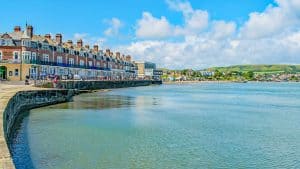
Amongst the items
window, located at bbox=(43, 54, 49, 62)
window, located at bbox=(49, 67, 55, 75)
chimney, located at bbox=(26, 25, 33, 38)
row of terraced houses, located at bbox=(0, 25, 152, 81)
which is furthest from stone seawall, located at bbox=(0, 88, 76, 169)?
window, located at bbox=(49, 67, 55, 75)

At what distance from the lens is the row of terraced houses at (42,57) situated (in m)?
59.4

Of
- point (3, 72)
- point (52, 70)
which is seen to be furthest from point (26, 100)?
point (52, 70)

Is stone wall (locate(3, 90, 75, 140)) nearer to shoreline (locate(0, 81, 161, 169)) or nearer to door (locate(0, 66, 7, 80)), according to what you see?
shoreline (locate(0, 81, 161, 169))

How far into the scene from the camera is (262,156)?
16.4 metres

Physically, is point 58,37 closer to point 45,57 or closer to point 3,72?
point 45,57

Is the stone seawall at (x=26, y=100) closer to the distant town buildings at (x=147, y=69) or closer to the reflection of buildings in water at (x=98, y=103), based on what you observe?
the reflection of buildings in water at (x=98, y=103)

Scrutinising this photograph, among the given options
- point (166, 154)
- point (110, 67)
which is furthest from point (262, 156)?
point (110, 67)

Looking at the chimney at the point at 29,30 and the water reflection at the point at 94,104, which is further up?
the chimney at the point at 29,30

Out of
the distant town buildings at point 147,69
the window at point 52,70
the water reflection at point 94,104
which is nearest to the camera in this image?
the water reflection at point 94,104

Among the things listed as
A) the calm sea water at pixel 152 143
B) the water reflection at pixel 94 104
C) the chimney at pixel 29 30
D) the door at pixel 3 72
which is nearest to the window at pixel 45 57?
the chimney at pixel 29 30

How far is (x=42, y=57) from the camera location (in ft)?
217

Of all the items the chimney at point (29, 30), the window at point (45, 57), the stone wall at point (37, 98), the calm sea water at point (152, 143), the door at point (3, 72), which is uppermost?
the chimney at point (29, 30)

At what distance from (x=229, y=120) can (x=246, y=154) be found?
11948 mm

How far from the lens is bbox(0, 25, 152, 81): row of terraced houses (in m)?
59.4
